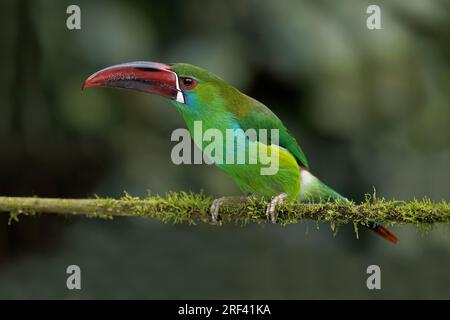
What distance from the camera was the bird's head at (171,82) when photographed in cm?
252

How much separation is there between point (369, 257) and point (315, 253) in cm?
27

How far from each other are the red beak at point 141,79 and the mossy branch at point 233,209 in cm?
47

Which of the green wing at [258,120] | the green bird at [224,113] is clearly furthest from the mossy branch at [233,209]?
the green wing at [258,120]

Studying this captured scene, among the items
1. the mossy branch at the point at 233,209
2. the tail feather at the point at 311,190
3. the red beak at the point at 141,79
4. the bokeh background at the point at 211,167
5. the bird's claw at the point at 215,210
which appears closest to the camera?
the mossy branch at the point at 233,209

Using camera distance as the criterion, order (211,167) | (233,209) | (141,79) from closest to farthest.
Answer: (233,209)
(141,79)
(211,167)

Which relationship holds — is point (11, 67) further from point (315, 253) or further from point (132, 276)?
point (315, 253)

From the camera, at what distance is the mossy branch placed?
2.00 metres

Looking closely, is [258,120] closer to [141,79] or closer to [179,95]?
[179,95]

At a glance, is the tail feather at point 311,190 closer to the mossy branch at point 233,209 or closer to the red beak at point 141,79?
the mossy branch at point 233,209

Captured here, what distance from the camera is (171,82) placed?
8.37 ft

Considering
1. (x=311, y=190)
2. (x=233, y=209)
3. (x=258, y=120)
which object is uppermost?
(x=258, y=120)

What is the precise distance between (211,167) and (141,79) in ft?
3.08

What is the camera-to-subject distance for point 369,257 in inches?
131

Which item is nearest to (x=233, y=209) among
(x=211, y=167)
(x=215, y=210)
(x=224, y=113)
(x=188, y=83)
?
(x=215, y=210)
